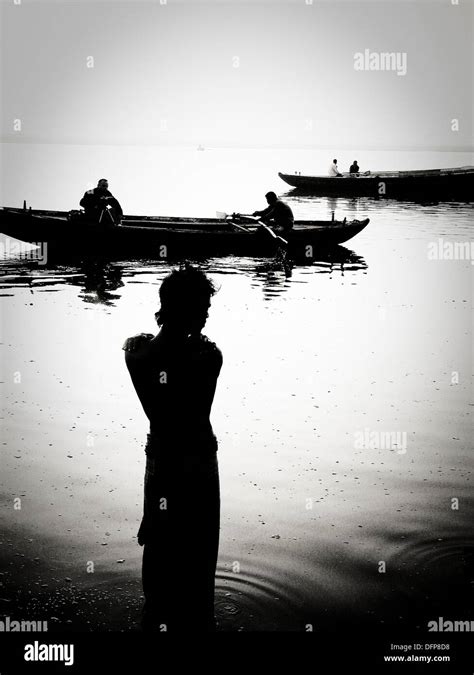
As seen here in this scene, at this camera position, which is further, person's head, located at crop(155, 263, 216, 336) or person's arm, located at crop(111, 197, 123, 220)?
person's arm, located at crop(111, 197, 123, 220)

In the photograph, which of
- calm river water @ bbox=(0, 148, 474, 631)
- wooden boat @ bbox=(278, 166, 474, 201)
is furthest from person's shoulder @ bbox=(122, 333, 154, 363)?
wooden boat @ bbox=(278, 166, 474, 201)

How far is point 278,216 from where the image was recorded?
1719 centimetres

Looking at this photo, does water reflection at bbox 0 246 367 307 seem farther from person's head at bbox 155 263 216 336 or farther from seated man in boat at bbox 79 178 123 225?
person's head at bbox 155 263 216 336

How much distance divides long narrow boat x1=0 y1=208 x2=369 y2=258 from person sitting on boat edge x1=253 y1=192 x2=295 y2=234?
32 centimetres

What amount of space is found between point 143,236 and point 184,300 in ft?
45.9

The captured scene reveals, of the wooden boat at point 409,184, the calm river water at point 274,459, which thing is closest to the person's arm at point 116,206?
the calm river water at point 274,459

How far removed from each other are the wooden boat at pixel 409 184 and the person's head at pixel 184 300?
34.8m

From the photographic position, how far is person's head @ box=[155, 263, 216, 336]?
108 inches

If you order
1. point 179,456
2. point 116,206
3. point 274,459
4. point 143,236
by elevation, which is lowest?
point 274,459

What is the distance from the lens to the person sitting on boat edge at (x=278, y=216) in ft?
56.1

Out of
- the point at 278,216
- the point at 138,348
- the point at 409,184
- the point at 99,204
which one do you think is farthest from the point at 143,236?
the point at 409,184

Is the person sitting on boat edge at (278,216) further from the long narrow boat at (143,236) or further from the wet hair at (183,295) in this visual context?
the wet hair at (183,295)

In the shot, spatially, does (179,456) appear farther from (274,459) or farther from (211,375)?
(274,459)

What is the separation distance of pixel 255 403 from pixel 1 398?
2.33m
